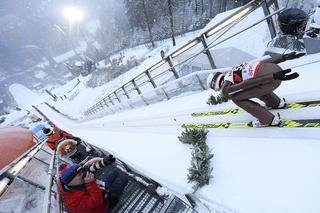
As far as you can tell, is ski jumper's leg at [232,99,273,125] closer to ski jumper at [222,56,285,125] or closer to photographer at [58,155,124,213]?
ski jumper at [222,56,285,125]

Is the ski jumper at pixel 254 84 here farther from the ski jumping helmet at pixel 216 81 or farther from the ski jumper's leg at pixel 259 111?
the ski jumping helmet at pixel 216 81

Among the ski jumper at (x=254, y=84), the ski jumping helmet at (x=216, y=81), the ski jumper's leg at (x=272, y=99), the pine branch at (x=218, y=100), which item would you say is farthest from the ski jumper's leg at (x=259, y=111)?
the pine branch at (x=218, y=100)

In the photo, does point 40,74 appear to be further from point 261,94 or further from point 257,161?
point 257,161

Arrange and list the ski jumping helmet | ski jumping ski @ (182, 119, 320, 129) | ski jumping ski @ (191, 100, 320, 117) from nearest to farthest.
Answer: ski jumping ski @ (182, 119, 320, 129) → ski jumping ski @ (191, 100, 320, 117) → the ski jumping helmet

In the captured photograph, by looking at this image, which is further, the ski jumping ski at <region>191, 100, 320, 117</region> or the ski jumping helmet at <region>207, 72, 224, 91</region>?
the ski jumping helmet at <region>207, 72, 224, 91</region>

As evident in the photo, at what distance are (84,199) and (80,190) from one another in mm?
178

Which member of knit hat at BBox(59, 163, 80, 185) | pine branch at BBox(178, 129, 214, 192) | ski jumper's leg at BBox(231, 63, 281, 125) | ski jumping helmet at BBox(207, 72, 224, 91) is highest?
ski jumping helmet at BBox(207, 72, 224, 91)

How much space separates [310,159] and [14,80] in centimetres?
17375

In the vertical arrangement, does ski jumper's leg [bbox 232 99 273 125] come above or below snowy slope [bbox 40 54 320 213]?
above

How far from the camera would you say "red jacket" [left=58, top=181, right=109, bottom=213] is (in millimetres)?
4402

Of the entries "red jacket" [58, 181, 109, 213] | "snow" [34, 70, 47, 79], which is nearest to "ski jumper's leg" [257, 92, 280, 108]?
"red jacket" [58, 181, 109, 213]

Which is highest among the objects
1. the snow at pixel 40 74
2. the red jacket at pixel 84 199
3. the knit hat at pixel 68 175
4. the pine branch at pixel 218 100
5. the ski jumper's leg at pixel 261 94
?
the snow at pixel 40 74

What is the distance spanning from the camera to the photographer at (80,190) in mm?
4398

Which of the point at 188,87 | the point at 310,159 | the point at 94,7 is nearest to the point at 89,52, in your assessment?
the point at 94,7
